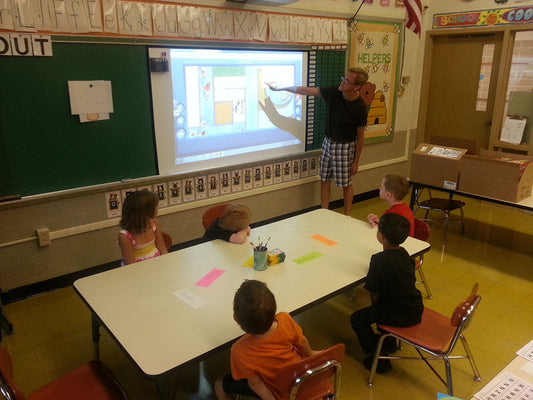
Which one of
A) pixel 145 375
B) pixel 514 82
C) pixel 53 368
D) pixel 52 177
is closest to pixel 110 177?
pixel 52 177

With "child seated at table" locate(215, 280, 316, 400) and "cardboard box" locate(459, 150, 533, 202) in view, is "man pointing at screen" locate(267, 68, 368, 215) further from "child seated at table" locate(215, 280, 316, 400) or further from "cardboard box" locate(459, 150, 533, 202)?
"child seated at table" locate(215, 280, 316, 400)

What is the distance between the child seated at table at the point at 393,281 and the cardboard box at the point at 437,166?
1.89 metres

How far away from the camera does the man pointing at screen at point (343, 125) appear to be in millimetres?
4105

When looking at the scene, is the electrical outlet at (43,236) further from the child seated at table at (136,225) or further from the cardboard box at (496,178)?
the cardboard box at (496,178)

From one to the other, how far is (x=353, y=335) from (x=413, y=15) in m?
4.28

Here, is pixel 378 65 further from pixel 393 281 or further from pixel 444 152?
pixel 393 281

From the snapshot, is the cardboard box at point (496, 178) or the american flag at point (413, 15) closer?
the cardboard box at point (496, 178)

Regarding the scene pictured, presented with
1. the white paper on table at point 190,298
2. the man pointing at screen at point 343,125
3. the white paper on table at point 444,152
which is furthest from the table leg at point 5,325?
the white paper on table at point 444,152

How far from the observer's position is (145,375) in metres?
1.49

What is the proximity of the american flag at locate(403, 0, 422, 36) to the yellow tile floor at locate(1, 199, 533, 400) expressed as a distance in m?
2.86

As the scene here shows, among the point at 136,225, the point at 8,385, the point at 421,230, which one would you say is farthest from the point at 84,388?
the point at 421,230

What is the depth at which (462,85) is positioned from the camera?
5.71 m

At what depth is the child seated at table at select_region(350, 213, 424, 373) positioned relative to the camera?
84.1 inches

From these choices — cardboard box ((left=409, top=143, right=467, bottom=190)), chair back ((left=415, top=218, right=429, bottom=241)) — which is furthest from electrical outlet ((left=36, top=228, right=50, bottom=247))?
cardboard box ((left=409, top=143, right=467, bottom=190))
